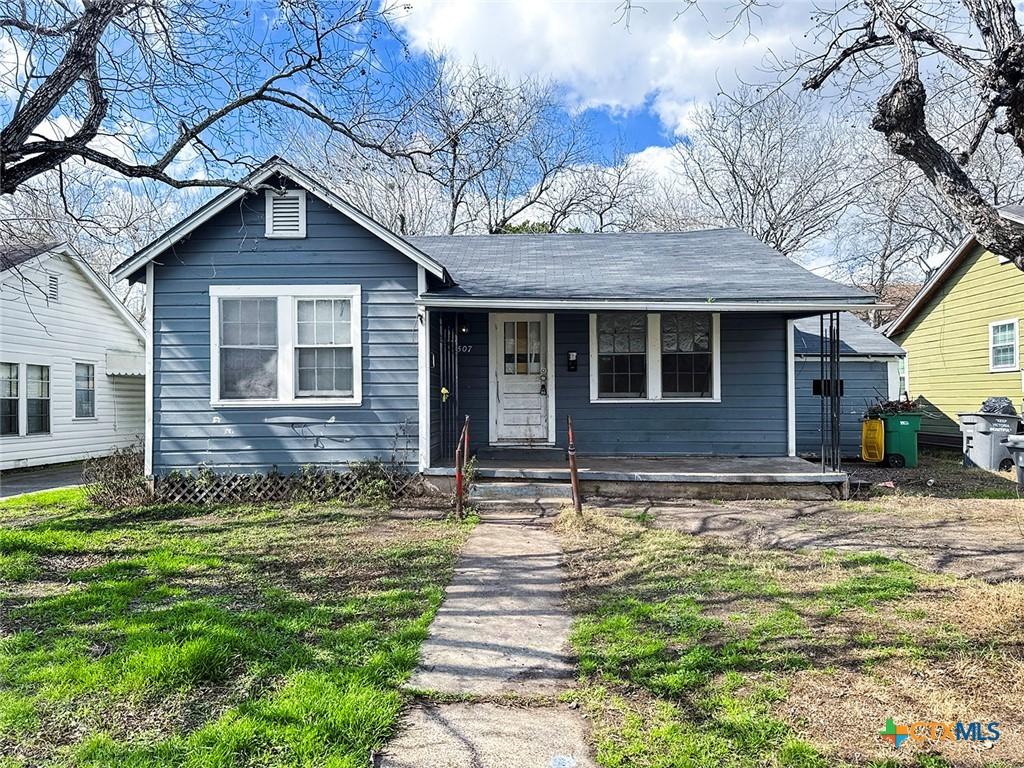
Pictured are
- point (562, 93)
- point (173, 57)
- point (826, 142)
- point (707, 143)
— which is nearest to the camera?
point (173, 57)

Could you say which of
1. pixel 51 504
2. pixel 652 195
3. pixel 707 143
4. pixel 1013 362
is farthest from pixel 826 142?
pixel 51 504

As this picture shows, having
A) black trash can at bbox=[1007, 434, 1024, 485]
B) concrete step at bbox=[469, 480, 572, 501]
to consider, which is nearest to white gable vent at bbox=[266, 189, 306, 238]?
concrete step at bbox=[469, 480, 572, 501]

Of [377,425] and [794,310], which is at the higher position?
[794,310]

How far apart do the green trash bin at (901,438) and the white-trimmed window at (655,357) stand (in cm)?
442

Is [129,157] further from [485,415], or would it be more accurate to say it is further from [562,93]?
[562,93]

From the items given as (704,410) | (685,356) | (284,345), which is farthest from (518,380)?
(284,345)

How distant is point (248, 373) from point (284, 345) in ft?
2.04

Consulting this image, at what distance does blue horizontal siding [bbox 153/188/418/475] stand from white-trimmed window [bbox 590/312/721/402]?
309 centimetres

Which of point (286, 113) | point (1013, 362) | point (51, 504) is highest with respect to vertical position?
point (286, 113)

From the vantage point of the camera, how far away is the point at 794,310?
319 inches

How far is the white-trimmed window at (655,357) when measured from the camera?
9.77 metres

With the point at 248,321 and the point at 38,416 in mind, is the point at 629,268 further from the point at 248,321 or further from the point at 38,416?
the point at 38,416

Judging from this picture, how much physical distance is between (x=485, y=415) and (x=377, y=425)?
83.9 inches

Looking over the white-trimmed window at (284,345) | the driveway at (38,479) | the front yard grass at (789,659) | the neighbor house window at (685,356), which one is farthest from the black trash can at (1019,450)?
the driveway at (38,479)
